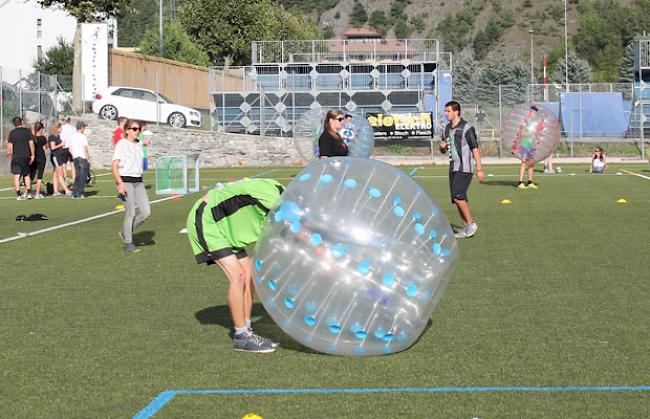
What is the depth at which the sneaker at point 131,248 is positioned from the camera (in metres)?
13.8

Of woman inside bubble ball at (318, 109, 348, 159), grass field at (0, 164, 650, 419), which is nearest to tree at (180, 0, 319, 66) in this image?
woman inside bubble ball at (318, 109, 348, 159)

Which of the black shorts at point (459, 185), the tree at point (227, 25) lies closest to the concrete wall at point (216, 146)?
the black shorts at point (459, 185)

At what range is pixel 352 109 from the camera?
47.6 meters

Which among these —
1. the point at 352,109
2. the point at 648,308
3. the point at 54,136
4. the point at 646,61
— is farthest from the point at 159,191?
the point at 646,61

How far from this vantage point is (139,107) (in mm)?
42688

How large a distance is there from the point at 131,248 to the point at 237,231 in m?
6.59

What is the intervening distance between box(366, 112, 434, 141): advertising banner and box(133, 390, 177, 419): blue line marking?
1519 inches

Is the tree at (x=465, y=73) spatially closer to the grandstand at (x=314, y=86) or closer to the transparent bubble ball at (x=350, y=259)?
the grandstand at (x=314, y=86)

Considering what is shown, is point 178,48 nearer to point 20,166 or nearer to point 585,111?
point 585,111

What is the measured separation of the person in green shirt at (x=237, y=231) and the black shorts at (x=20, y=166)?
16098 mm

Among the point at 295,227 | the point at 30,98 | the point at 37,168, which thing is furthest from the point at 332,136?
the point at 30,98

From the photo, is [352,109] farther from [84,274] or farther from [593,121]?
[84,274]

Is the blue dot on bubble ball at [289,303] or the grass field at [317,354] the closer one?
the grass field at [317,354]

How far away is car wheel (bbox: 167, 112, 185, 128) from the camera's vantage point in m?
43.4
